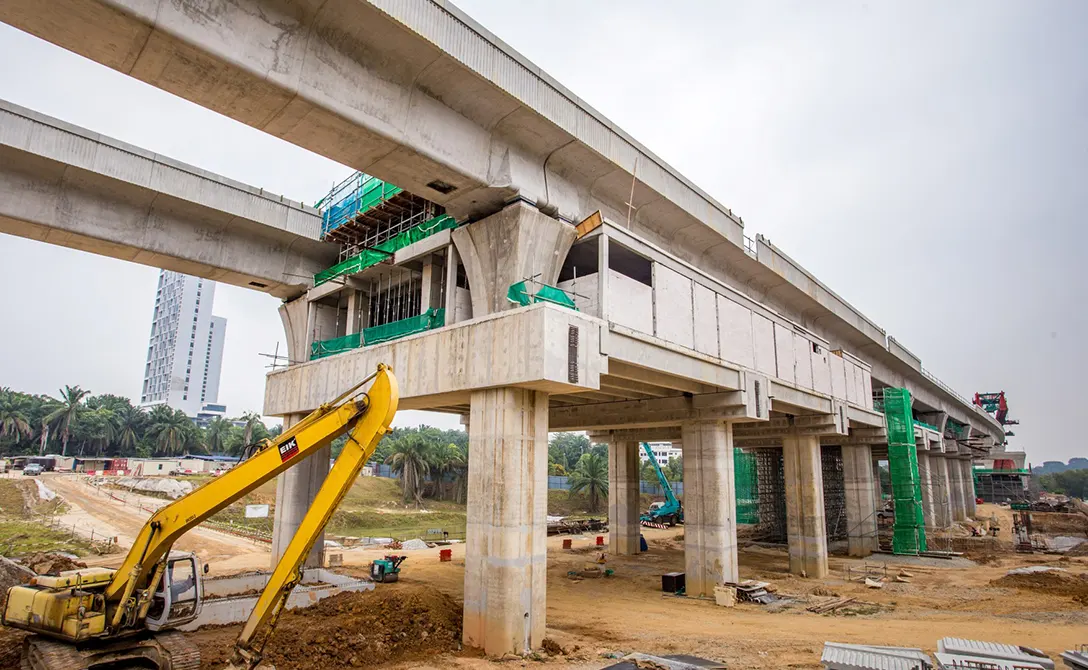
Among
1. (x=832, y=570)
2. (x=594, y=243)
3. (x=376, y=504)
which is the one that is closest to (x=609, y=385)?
(x=594, y=243)

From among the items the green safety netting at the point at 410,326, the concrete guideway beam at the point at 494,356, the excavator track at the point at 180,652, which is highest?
the green safety netting at the point at 410,326

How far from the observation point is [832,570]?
105 feet

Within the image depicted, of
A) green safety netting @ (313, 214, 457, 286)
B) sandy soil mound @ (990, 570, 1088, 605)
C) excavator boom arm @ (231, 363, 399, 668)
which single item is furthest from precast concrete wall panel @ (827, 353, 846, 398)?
excavator boom arm @ (231, 363, 399, 668)

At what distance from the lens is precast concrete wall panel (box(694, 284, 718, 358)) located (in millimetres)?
19641

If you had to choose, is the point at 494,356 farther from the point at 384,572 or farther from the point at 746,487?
the point at 746,487

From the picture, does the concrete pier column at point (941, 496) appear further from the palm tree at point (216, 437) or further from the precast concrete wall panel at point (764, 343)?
the palm tree at point (216, 437)

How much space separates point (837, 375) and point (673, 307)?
17.0 m

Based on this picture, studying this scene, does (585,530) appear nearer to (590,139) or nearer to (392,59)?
(590,139)

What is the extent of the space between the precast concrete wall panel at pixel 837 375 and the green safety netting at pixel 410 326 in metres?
21.0

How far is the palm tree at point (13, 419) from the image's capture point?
8412 cm

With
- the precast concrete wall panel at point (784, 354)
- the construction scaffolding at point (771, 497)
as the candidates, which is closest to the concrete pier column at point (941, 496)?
the construction scaffolding at point (771, 497)

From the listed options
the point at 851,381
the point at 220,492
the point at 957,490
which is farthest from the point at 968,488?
the point at 220,492

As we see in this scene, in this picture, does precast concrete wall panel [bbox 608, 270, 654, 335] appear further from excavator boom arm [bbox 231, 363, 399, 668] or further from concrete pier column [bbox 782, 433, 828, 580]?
concrete pier column [bbox 782, 433, 828, 580]

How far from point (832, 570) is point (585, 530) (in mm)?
24053
